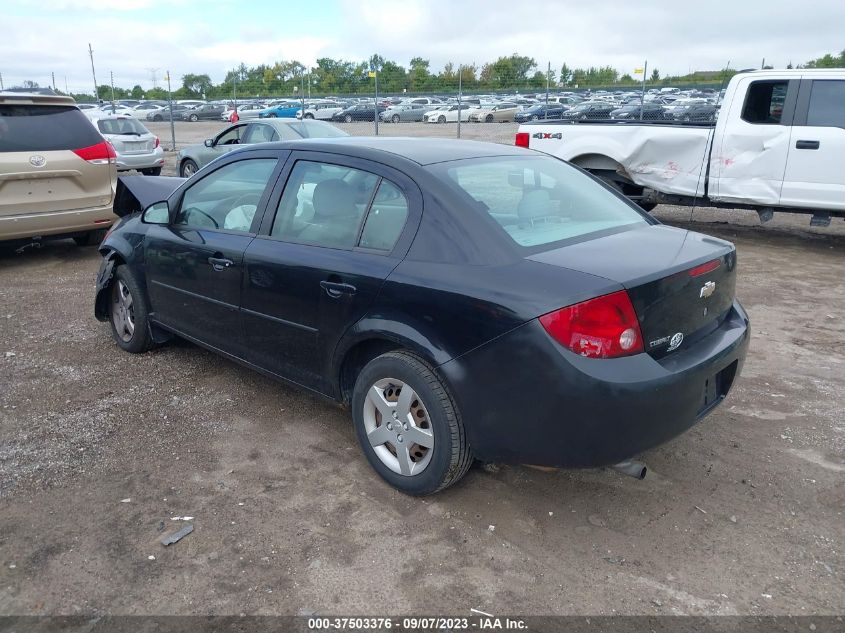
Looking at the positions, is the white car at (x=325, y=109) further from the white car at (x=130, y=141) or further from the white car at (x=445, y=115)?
the white car at (x=130, y=141)

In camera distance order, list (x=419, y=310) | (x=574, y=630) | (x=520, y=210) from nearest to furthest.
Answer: (x=574, y=630), (x=419, y=310), (x=520, y=210)

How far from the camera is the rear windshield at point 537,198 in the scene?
10.5ft

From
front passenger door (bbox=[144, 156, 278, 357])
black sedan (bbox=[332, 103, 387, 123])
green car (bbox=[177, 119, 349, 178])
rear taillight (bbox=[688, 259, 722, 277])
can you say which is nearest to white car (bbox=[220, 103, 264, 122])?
black sedan (bbox=[332, 103, 387, 123])

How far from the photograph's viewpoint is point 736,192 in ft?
27.9

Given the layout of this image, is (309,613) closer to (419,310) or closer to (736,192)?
(419,310)

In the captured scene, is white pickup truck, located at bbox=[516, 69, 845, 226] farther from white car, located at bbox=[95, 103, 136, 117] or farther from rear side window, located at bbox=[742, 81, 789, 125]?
white car, located at bbox=[95, 103, 136, 117]

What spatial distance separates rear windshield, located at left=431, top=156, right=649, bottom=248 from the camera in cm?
320

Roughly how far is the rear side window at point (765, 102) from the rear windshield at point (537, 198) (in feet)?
18.2

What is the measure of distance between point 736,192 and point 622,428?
270 inches

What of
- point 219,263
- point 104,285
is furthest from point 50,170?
point 219,263

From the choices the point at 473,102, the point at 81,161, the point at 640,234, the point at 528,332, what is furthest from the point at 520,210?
the point at 473,102

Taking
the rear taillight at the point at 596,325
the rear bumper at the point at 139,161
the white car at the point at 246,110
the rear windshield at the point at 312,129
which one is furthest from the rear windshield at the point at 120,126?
the white car at the point at 246,110

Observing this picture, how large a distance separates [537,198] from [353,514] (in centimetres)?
178

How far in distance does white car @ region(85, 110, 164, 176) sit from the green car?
6.07 ft
